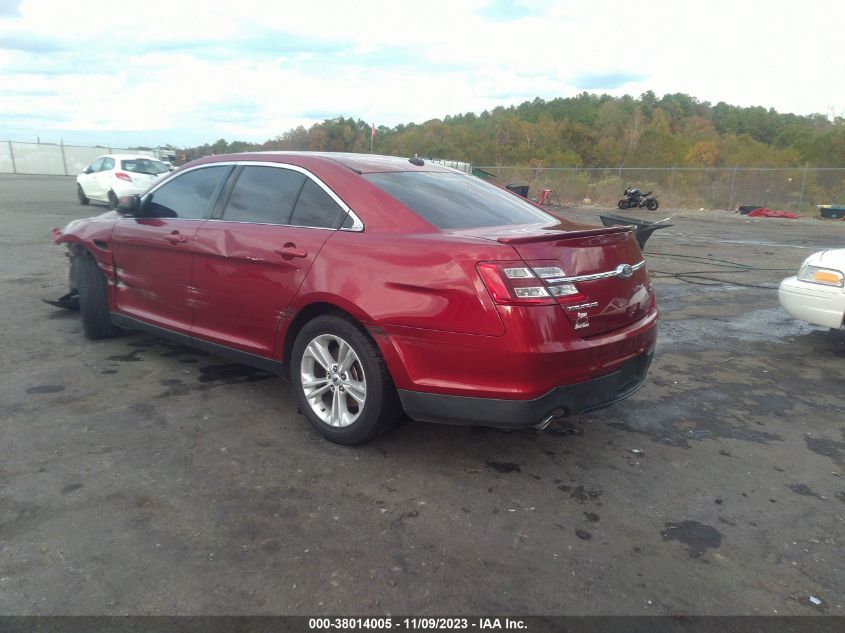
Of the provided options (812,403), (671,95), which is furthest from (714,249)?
(671,95)

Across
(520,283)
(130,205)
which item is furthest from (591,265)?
(130,205)

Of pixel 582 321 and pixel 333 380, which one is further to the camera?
pixel 333 380

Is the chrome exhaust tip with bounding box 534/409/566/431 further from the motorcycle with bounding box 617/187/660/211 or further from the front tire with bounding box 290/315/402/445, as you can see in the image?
the motorcycle with bounding box 617/187/660/211

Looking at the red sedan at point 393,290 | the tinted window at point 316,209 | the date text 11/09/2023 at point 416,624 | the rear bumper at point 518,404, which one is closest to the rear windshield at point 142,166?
the red sedan at point 393,290

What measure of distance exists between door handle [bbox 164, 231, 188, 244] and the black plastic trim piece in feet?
2.13

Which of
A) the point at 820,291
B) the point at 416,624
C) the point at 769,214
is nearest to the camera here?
the point at 416,624

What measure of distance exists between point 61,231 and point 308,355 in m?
3.51

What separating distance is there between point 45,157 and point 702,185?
39438 mm

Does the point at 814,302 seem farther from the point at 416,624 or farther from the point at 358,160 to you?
the point at 416,624

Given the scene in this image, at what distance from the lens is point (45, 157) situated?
4272cm

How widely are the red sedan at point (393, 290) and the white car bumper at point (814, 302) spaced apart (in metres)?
2.66

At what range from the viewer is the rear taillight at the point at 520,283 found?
307 centimetres

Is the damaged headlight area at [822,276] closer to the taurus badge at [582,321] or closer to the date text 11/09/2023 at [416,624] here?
the taurus badge at [582,321]

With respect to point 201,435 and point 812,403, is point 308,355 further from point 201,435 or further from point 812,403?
point 812,403
